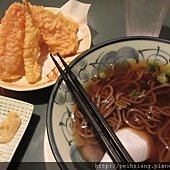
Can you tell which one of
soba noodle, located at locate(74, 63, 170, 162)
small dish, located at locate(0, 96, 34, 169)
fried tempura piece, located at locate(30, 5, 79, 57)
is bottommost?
small dish, located at locate(0, 96, 34, 169)

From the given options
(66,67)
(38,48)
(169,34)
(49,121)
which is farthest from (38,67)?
(169,34)

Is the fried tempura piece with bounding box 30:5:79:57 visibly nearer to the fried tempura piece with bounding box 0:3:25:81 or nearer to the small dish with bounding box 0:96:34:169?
the fried tempura piece with bounding box 0:3:25:81

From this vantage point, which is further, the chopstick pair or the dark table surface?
the dark table surface

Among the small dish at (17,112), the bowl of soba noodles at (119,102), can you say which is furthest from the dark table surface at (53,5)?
the bowl of soba noodles at (119,102)

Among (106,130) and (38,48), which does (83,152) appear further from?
(38,48)

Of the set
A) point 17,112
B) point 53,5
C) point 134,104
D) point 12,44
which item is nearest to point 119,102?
point 134,104

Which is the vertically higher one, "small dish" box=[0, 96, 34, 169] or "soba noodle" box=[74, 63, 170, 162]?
"soba noodle" box=[74, 63, 170, 162]

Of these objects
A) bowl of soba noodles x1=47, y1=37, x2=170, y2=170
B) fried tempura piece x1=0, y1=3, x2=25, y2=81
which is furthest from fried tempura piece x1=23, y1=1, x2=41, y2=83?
bowl of soba noodles x1=47, y1=37, x2=170, y2=170

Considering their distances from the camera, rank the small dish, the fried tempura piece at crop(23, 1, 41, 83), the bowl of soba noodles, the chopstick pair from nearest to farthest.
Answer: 1. the chopstick pair
2. the bowl of soba noodles
3. the small dish
4. the fried tempura piece at crop(23, 1, 41, 83)
